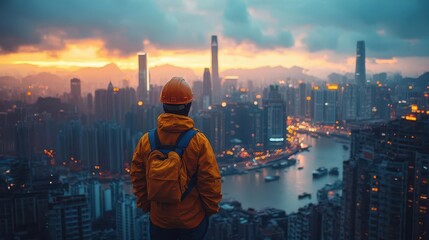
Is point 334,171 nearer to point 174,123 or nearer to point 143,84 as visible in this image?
point 143,84

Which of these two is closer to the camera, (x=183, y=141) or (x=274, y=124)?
(x=183, y=141)

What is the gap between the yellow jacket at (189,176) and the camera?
1.91 ft

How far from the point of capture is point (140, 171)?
0.63 meters

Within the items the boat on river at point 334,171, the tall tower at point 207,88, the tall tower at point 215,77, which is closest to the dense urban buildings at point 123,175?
the boat on river at point 334,171

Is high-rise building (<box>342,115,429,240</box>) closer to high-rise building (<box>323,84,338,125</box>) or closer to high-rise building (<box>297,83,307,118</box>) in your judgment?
high-rise building (<box>323,84,338,125</box>)

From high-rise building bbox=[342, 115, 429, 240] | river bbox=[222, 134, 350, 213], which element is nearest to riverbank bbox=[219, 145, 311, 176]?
river bbox=[222, 134, 350, 213]

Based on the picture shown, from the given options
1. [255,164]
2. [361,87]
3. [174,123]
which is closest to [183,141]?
[174,123]

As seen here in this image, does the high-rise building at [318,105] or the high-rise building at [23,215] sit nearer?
the high-rise building at [23,215]

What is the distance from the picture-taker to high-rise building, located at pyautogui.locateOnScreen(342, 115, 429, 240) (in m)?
2.94

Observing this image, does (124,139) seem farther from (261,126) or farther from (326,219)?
(261,126)

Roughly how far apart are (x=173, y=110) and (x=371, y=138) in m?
4.41

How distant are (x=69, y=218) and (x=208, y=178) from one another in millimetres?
3180

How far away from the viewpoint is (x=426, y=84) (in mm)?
3646

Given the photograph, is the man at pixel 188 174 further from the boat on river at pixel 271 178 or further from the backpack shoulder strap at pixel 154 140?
the boat on river at pixel 271 178
